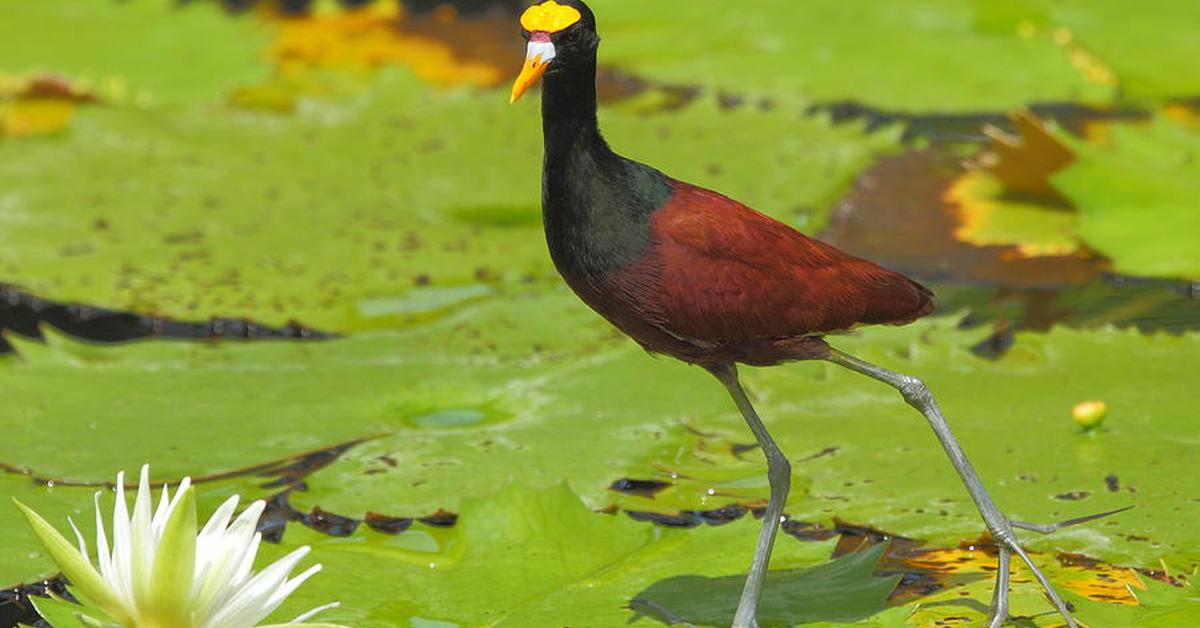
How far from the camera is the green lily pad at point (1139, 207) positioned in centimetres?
403

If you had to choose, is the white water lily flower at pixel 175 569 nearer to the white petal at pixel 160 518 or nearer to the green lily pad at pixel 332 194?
the white petal at pixel 160 518

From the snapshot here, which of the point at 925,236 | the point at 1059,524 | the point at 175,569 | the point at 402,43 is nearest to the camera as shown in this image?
the point at 175,569

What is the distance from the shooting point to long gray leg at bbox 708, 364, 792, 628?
2.41 meters

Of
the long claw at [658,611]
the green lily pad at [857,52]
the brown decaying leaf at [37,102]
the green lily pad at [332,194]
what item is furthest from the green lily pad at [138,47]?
the long claw at [658,611]

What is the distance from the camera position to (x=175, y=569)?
1932 mm

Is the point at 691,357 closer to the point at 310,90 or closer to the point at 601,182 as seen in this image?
the point at 601,182

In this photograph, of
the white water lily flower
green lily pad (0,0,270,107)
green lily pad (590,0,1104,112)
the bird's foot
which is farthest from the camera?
green lily pad (0,0,270,107)

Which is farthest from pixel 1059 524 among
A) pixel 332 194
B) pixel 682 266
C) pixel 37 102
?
pixel 37 102

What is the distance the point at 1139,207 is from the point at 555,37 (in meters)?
2.38

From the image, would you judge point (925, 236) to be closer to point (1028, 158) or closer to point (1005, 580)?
point (1028, 158)

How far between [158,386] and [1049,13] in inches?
145

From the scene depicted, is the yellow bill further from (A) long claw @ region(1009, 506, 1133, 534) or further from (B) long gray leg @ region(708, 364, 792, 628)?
(A) long claw @ region(1009, 506, 1133, 534)

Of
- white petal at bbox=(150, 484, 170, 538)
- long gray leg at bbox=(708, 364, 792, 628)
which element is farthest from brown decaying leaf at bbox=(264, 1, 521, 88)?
white petal at bbox=(150, 484, 170, 538)

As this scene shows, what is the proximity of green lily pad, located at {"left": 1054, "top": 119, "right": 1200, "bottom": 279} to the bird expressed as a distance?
1.74 metres
